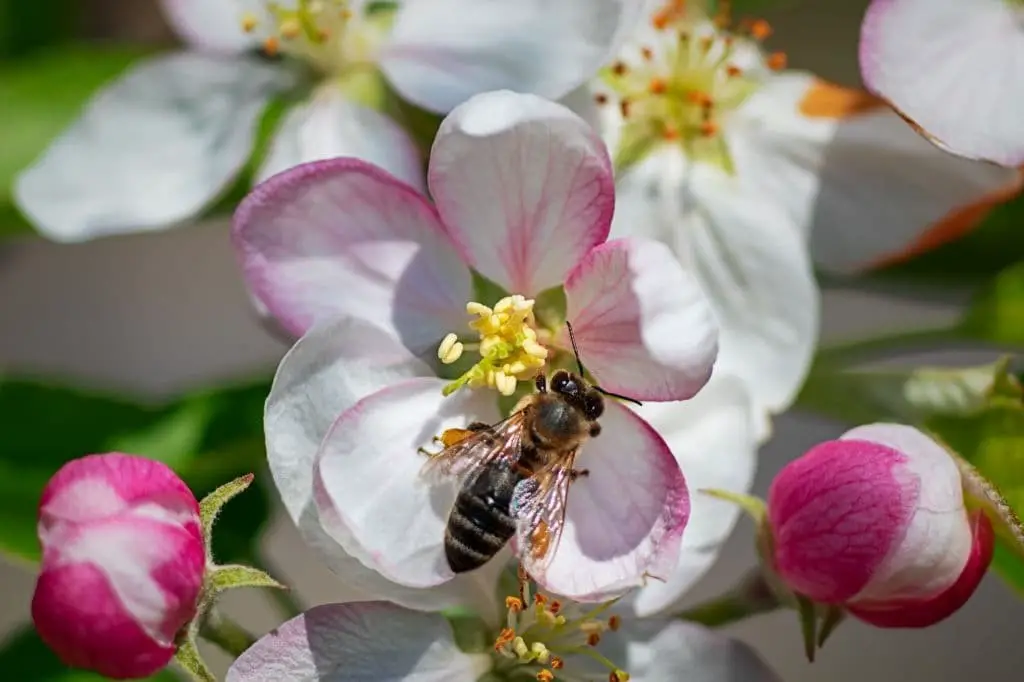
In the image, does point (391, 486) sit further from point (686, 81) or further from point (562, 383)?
point (686, 81)

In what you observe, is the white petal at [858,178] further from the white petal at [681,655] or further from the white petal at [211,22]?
the white petal at [211,22]

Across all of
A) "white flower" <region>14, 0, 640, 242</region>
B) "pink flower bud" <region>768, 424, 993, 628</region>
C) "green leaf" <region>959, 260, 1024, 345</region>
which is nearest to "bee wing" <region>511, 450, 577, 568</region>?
"pink flower bud" <region>768, 424, 993, 628</region>

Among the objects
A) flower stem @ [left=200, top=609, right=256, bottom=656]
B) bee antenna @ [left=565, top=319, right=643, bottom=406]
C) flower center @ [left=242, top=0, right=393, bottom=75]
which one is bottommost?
flower stem @ [left=200, top=609, right=256, bottom=656]

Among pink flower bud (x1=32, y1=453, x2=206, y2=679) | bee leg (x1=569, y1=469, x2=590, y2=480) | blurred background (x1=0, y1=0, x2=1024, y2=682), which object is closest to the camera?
pink flower bud (x1=32, y1=453, x2=206, y2=679)

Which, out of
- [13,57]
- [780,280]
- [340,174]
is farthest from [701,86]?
[13,57]

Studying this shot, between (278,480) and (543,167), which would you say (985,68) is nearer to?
(543,167)

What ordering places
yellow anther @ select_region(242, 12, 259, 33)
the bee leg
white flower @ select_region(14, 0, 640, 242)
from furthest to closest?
1. yellow anther @ select_region(242, 12, 259, 33)
2. white flower @ select_region(14, 0, 640, 242)
3. the bee leg

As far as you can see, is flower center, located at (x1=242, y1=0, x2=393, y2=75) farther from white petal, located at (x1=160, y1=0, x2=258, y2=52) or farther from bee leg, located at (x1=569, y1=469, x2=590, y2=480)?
bee leg, located at (x1=569, y1=469, x2=590, y2=480)
